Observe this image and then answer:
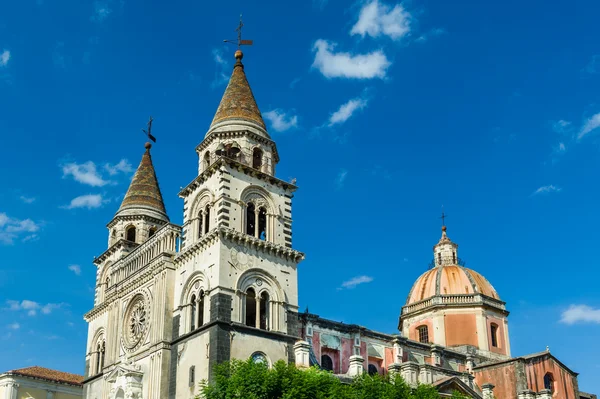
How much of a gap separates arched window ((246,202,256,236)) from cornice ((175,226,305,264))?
5.48 ft

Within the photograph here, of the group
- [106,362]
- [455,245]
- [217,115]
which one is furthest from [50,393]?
[455,245]

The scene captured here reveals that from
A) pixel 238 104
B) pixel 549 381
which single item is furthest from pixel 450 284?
pixel 238 104

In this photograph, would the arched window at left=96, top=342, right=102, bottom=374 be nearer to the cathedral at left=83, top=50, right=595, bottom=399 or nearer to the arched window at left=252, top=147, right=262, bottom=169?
the cathedral at left=83, top=50, right=595, bottom=399

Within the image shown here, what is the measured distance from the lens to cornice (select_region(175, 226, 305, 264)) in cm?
4025

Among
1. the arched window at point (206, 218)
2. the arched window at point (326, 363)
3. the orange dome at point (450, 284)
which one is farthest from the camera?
the orange dome at point (450, 284)

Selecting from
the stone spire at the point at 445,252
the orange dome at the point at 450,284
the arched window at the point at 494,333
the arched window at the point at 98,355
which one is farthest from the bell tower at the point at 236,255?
the stone spire at the point at 445,252

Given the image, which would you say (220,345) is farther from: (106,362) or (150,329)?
(106,362)

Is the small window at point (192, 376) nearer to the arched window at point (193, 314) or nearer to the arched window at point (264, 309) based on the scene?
the arched window at point (193, 314)

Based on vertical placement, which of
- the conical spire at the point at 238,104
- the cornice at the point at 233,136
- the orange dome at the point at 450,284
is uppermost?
the conical spire at the point at 238,104

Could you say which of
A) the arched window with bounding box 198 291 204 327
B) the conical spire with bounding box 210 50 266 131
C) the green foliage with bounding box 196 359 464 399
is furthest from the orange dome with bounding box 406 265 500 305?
the green foliage with bounding box 196 359 464 399

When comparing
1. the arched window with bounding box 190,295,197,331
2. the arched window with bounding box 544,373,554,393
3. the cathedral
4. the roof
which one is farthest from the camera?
the roof

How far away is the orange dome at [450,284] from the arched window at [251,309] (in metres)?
23.9

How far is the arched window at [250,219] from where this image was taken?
1688 inches

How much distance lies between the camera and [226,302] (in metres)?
38.9
